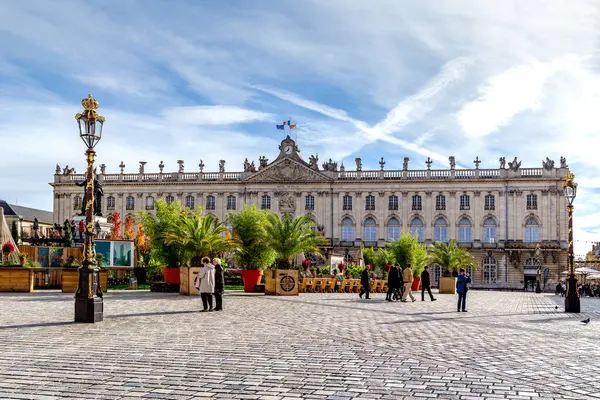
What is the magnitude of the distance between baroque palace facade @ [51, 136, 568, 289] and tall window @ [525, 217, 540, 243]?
0.35 feet

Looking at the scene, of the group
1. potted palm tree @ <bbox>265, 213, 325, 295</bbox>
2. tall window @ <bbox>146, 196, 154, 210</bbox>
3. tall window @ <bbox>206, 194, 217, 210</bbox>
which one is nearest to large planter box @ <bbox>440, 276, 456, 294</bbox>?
potted palm tree @ <bbox>265, 213, 325, 295</bbox>

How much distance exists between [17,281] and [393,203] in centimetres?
5240

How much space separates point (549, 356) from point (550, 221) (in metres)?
66.5

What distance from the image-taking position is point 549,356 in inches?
436

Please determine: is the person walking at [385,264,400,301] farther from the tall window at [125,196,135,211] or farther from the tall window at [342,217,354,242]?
the tall window at [125,196,135,211]

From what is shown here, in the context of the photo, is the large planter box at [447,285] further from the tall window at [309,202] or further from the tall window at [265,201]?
the tall window at [265,201]

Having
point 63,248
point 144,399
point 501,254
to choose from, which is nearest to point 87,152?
point 144,399

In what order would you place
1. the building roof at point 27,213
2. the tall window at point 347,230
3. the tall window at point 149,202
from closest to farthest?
the tall window at point 347,230, the tall window at point 149,202, the building roof at point 27,213

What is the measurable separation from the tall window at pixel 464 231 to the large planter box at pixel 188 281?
5151 cm

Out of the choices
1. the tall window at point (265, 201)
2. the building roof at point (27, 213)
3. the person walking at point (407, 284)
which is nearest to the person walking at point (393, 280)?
the person walking at point (407, 284)

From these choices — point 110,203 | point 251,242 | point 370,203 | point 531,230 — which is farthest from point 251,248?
point 110,203

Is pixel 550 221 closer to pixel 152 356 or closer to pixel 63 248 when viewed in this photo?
pixel 63 248

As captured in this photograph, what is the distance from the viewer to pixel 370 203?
77.6m

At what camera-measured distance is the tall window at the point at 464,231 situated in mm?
75438
